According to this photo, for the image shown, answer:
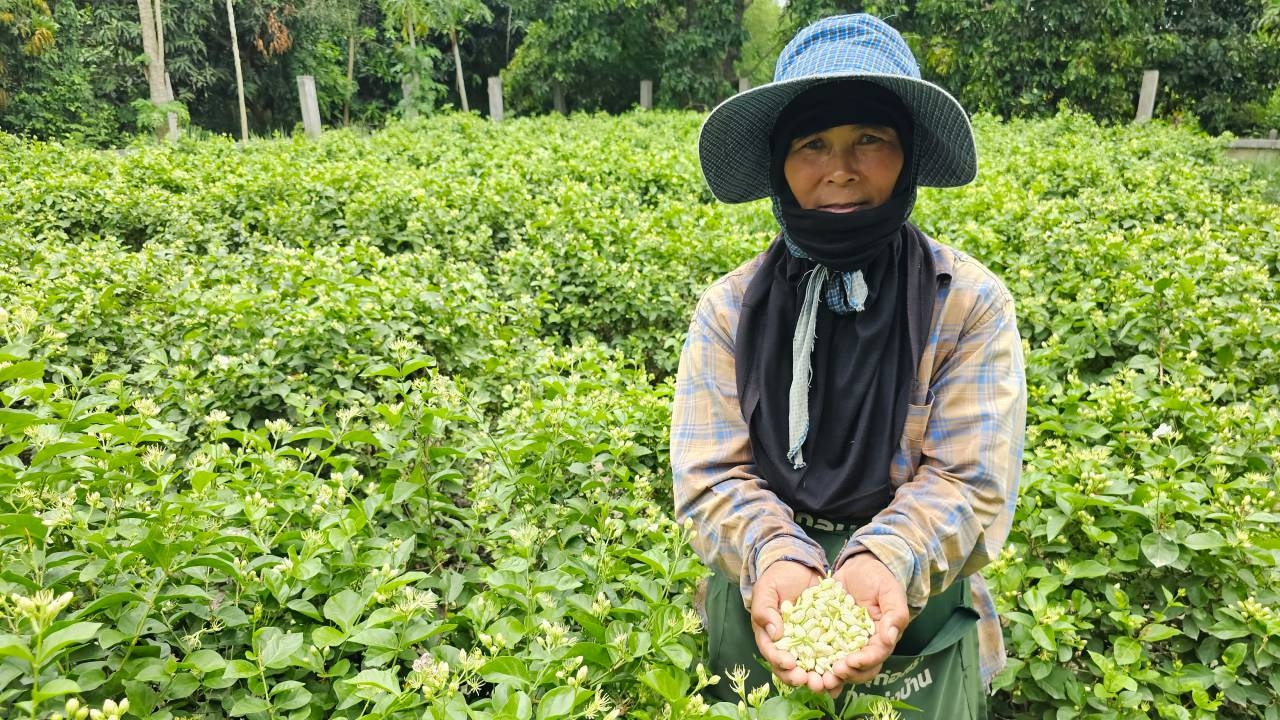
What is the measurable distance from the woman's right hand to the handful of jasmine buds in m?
0.01

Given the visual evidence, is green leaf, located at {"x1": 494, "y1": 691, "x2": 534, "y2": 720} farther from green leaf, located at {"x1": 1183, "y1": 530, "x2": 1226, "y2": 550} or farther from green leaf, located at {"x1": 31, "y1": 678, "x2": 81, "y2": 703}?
green leaf, located at {"x1": 1183, "y1": 530, "x2": 1226, "y2": 550}

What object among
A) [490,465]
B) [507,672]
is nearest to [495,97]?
[490,465]

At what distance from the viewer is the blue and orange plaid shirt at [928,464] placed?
4.23 feet

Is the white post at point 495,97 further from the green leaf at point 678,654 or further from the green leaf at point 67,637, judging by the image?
the green leaf at point 67,637

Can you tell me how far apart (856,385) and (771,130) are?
0.57m

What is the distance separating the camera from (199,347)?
2775 millimetres

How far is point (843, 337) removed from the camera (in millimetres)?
1475

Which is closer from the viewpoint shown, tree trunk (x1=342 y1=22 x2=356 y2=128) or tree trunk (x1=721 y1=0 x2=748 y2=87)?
tree trunk (x1=721 y1=0 x2=748 y2=87)

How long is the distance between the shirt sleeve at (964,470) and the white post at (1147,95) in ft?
42.8

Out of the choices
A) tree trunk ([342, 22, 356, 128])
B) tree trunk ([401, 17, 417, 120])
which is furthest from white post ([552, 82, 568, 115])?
tree trunk ([342, 22, 356, 128])

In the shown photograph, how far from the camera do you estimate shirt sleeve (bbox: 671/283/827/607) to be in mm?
1331

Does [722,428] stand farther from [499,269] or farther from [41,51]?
[41,51]

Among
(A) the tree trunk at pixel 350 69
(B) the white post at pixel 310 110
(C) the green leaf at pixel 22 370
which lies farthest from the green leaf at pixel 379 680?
(A) the tree trunk at pixel 350 69

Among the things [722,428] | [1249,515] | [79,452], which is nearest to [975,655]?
[722,428]
